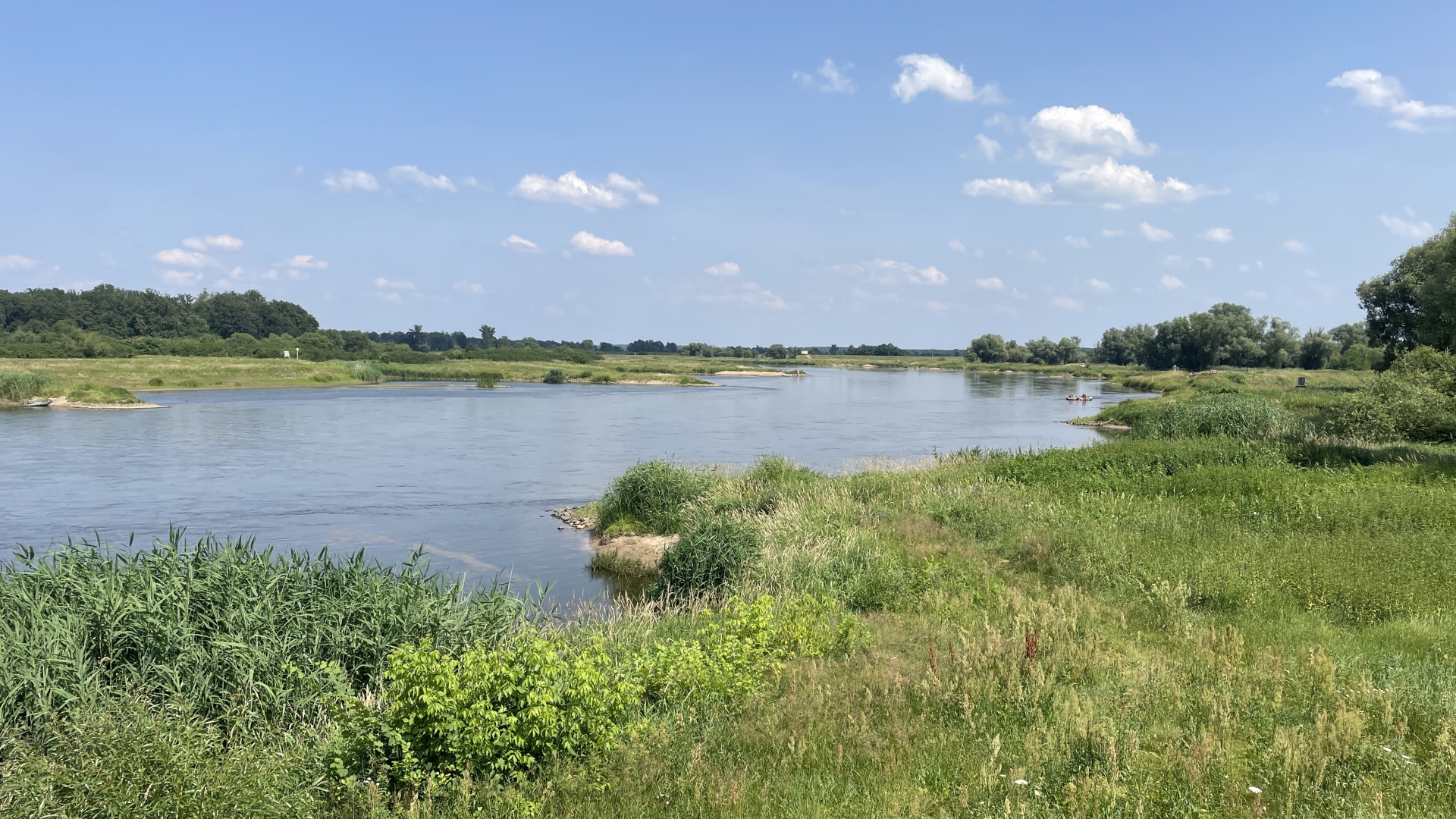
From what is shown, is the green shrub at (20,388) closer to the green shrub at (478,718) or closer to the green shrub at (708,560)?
the green shrub at (708,560)

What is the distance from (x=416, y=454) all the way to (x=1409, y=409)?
4123 centimetres

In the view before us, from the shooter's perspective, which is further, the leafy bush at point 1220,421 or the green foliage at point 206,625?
the leafy bush at point 1220,421

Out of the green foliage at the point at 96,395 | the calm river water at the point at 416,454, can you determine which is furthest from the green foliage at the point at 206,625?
the green foliage at the point at 96,395

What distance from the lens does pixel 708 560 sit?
1522 centimetres

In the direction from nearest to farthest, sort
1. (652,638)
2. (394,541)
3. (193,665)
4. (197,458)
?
1. (193,665)
2. (652,638)
3. (394,541)
4. (197,458)

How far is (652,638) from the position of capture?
1055 centimetres

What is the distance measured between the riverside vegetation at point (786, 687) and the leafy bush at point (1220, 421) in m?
18.7

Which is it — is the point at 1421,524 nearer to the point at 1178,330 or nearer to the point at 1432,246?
the point at 1432,246

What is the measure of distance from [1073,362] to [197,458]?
6768 inches

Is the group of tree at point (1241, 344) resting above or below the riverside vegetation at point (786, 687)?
above

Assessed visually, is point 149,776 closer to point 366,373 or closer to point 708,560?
point 708,560

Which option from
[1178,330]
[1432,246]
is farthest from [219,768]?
[1178,330]

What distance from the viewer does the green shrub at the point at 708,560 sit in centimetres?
1491

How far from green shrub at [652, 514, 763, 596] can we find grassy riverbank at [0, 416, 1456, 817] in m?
0.66
